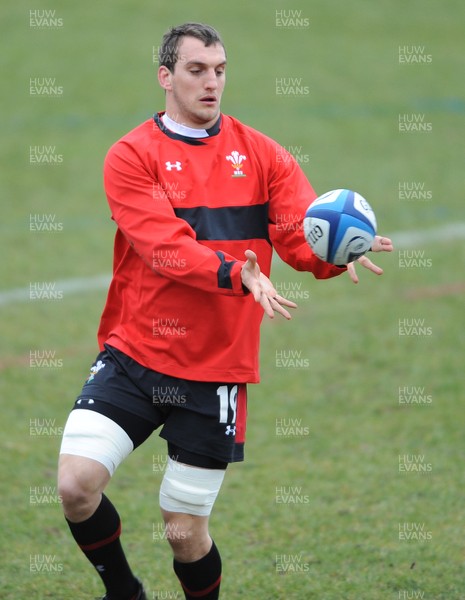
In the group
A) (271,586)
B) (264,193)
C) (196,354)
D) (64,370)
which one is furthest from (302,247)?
(64,370)

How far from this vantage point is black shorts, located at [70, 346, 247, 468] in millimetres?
4820

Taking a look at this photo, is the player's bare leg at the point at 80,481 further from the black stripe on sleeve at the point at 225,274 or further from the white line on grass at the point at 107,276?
the white line on grass at the point at 107,276

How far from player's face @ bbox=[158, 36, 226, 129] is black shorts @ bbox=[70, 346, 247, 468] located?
1.21 m

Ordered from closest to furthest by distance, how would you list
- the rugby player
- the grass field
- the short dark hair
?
the rugby player → the short dark hair → the grass field

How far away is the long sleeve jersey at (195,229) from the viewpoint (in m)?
4.80

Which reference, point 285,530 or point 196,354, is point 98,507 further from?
point 285,530

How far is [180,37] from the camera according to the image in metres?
4.93

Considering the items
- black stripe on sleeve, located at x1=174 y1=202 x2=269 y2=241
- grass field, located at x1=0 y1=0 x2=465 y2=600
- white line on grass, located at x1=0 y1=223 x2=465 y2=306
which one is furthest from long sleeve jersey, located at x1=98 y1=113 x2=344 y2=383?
white line on grass, located at x1=0 y1=223 x2=465 y2=306

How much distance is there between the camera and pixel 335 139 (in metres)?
18.5

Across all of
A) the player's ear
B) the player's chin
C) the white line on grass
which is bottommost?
the white line on grass

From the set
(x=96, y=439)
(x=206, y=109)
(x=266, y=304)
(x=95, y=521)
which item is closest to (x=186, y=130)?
(x=206, y=109)

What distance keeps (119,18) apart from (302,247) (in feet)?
68.1

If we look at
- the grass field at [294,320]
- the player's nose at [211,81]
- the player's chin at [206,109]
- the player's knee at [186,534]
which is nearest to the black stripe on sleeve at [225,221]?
the player's chin at [206,109]

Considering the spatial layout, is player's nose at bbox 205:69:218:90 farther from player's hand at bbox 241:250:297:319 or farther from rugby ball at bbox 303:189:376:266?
player's hand at bbox 241:250:297:319
